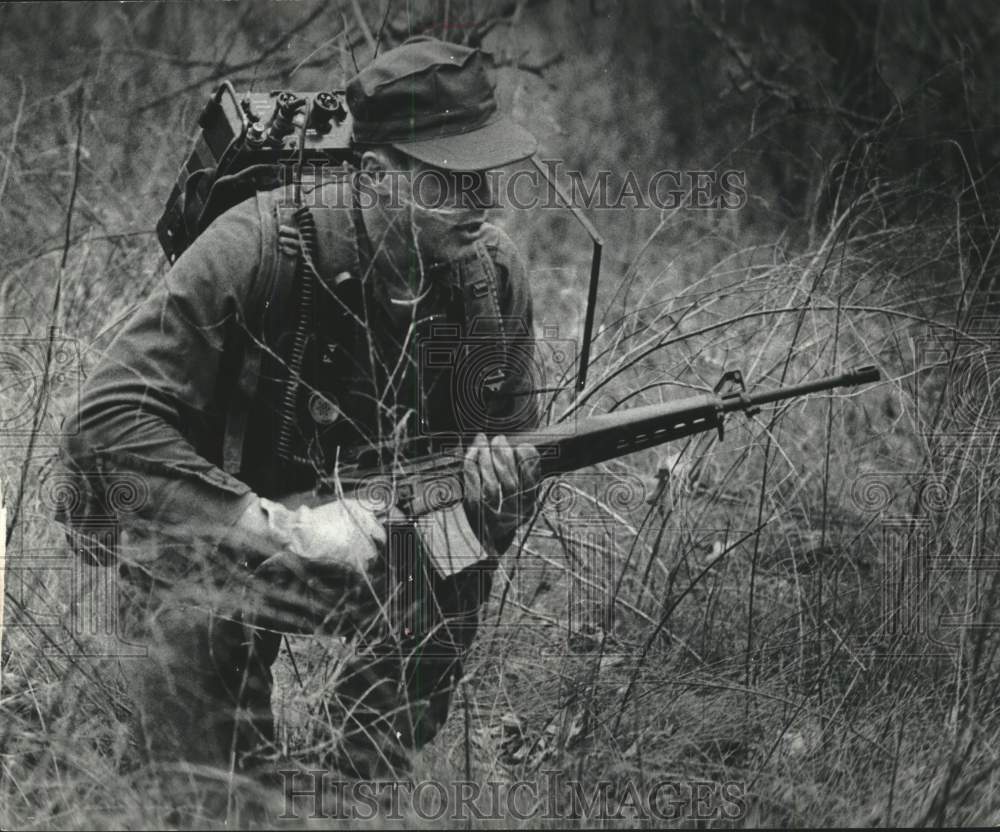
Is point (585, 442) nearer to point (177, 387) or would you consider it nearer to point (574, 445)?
point (574, 445)

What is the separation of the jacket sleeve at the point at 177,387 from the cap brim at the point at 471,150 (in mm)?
407

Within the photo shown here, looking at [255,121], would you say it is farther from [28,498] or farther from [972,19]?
[972,19]

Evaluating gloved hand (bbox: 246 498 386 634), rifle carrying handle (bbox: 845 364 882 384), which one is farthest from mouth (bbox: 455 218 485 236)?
rifle carrying handle (bbox: 845 364 882 384)

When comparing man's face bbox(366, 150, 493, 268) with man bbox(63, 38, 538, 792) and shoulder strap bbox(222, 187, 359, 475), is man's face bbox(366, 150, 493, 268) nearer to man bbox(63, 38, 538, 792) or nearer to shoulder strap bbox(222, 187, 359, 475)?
man bbox(63, 38, 538, 792)

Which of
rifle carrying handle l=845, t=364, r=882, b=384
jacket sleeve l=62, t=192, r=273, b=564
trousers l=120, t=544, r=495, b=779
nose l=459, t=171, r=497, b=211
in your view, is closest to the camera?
jacket sleeve l=62, t=192, r=273, b=564

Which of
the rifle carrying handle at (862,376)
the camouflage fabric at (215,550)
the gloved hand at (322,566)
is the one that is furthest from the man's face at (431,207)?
the rifle carrying handle at (862,376)

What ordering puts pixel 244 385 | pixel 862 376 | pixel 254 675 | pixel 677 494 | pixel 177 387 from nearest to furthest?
pixel 177 387 < pixel 244 385 < pixel 254 675 < pixel 862 376 < pixel 677 494

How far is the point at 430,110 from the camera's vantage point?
11.1 feet

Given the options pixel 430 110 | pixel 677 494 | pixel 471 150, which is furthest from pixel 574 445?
pixel 430 110

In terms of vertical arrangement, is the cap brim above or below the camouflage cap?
below

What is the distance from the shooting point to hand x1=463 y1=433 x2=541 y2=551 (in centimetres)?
342

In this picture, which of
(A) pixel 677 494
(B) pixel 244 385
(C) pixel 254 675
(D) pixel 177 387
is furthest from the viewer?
(A) pixel 677 494

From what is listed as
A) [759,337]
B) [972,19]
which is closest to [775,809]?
[759,337]

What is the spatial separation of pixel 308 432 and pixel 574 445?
67 centimetres
